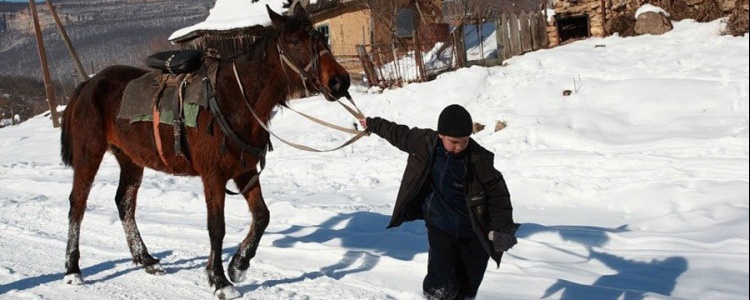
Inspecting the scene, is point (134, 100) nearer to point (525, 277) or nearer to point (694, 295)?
point (525, 277)

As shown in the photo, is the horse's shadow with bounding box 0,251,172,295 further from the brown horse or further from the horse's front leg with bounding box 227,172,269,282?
the horse's front leg with bounding box 227,172,269,282

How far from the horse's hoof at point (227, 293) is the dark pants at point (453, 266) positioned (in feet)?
6.09

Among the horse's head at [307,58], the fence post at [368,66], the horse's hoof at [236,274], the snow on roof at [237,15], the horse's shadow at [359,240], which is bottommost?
the fence post at [368,66]

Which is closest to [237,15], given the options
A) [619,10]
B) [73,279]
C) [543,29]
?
[543,29]

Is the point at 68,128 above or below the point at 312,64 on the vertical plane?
below

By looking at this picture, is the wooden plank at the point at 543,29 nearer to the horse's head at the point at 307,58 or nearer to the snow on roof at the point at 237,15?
the snow on roof at the point at 237,15

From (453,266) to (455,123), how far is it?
2.96 ft

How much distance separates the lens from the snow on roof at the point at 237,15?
2702 cm

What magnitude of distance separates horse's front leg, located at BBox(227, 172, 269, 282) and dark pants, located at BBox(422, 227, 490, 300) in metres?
1.97

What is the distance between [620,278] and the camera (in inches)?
219

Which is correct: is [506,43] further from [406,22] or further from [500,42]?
[406,22]

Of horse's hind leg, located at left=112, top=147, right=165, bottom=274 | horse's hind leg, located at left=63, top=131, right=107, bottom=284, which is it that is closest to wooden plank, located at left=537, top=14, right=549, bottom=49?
horse's hind leg, located at left=112, top=147, right=165, bottom=274

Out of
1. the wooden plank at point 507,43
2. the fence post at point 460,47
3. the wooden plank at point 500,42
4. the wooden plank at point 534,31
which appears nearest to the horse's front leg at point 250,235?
the fence post at point 460,47

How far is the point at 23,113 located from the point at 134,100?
66.7 m
